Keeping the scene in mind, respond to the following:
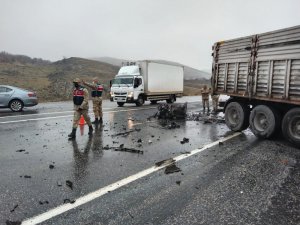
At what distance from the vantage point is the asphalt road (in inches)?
137

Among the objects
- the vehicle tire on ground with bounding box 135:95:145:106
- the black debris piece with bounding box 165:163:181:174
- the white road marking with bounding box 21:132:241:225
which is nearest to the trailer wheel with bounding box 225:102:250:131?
the white road marking with bounding box 21:132:241:225

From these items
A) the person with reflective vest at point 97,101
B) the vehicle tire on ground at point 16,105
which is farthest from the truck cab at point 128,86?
Result: the person with reflective vest at point 97,101

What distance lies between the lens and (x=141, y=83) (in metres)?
20.4

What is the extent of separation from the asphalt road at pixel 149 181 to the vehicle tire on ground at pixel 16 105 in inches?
Answer: 334

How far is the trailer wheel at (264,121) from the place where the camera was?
26.5 ft

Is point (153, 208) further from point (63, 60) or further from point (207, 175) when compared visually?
point (63, 60)

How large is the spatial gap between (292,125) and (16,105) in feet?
47.0

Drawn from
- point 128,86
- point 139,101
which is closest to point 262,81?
point 128,86

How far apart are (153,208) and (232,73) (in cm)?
721

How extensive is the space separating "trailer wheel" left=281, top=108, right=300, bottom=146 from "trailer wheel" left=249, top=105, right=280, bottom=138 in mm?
378

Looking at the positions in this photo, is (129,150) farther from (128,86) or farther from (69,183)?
(128,86)

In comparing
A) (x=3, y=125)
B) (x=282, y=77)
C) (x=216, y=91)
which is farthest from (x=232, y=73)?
(x=3, y=125)

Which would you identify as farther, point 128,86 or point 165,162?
point 128,86

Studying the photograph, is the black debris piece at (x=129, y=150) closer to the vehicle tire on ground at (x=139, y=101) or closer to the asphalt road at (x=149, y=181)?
the asphalt road at (x=149, y=181)
